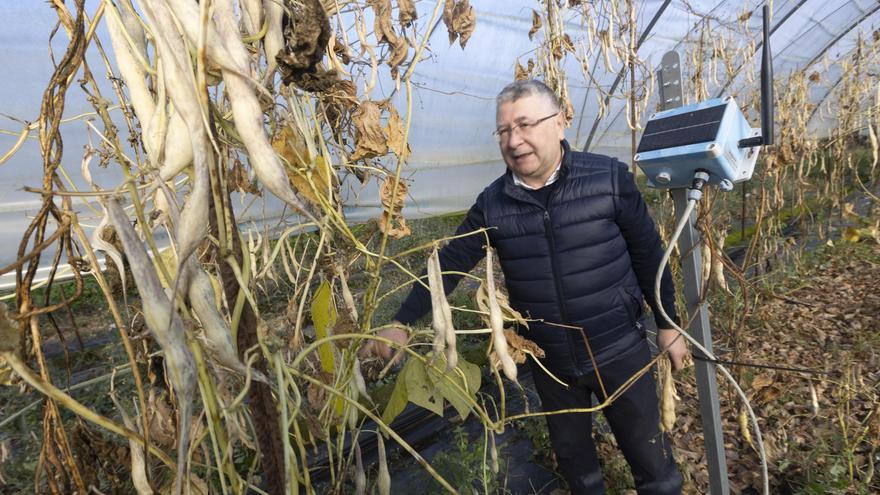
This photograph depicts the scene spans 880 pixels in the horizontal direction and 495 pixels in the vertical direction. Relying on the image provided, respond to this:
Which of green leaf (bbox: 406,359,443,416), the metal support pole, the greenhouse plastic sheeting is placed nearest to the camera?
green leaf (bbox: 406,359,443,416)

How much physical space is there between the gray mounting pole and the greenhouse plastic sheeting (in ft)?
2.60

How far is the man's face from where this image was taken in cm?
127

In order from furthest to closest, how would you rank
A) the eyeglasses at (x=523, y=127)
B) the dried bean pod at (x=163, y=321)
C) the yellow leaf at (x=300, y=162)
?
the eyeglasses at (x=523, y=127) → the yellow leaf at (x=300, y=162) → the dried bean pod at (x=163, y=321)

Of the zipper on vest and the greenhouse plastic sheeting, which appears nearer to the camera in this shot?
the zipper on vest

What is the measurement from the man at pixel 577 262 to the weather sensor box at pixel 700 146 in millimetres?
310

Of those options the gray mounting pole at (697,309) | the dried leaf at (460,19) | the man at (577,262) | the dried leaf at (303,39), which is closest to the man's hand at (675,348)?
the man at (577,262)

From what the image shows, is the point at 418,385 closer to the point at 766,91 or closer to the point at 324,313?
the point at 324,313

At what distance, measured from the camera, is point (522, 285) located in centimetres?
144

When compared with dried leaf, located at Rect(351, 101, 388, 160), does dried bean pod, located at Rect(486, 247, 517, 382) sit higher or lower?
lower

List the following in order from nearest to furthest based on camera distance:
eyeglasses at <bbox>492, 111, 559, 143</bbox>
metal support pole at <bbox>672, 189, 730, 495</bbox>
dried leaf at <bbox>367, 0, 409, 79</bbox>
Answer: dried leaf at <bbox>367, 0, 409, 79</bbox> < metal support pole at <bbox>672, 189, 730, 495</bbox> < eyeglasses at <bbox>492, 111, 559, 143</bbox>

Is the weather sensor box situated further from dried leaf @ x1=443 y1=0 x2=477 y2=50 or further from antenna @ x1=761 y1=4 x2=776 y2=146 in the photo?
dried leaf @ x1=443 y1=0 x2=477 y2=50

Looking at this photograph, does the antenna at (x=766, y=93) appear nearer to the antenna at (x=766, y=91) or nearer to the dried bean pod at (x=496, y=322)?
the antenna at (x=766, y=91)

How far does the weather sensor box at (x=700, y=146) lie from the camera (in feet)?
2.99

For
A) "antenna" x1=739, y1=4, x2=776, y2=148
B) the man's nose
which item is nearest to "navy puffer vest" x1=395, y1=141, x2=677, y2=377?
the man's nose
